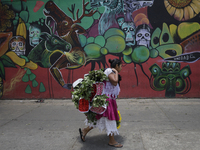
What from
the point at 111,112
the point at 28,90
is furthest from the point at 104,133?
the point at 28,90

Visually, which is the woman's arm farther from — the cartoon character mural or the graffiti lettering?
the cartoon character mural

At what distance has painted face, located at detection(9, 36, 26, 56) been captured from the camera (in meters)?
7.32

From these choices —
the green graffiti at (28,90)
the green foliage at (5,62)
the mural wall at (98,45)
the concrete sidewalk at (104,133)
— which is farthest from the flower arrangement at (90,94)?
the green foliage at (5,62)

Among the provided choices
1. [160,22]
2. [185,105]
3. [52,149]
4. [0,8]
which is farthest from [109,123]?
[0,8]

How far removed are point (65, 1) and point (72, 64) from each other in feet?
7.46

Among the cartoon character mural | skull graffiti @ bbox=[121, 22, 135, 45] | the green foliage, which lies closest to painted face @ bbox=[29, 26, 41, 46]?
the cartoon character mural

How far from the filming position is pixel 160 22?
22.2ft

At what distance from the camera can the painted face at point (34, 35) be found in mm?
7238

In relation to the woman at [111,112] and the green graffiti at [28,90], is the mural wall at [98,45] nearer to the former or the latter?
the green graffiti at [28,90]

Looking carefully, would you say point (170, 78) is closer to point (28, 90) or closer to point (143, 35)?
point (143, 35)

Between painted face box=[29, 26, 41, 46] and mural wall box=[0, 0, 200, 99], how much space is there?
0.12ft

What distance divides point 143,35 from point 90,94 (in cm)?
425

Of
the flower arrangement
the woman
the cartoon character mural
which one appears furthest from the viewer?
the cartoon character mural

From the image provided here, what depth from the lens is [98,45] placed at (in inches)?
276
